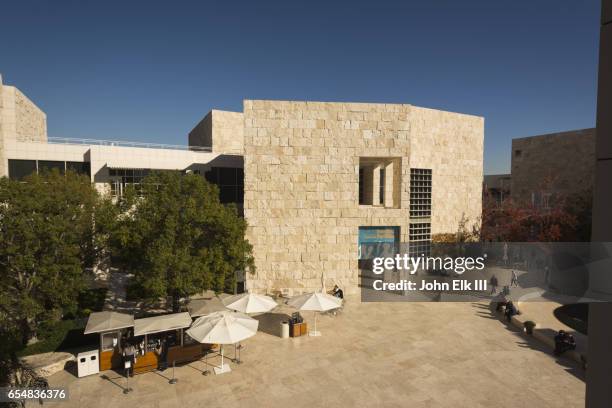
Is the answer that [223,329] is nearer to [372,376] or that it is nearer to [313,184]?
[372,376]

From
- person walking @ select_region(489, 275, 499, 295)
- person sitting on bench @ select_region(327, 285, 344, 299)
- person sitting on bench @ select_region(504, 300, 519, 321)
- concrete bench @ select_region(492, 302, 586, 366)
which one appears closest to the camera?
concrete bench @ select_region(492, 302, 586, 366)

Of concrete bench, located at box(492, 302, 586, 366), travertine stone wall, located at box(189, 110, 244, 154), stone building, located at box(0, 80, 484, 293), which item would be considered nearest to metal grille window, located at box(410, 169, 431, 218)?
stone building, located at box(0, 80, 484, 293)

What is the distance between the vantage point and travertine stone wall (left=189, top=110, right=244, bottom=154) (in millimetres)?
43438

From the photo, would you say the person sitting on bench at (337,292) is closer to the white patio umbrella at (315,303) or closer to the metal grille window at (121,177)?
the white patio umbrella at (315,303)

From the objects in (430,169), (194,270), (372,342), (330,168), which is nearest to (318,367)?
(372,342)

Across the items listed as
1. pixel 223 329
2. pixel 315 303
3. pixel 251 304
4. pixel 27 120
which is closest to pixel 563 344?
pixel 315 303

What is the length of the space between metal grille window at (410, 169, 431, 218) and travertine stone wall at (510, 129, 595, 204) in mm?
17322

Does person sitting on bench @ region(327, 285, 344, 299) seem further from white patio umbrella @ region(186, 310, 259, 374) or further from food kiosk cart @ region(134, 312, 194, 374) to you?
food kiosk cart @ region(134, 312, 194, 374)

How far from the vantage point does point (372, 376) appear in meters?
14.4

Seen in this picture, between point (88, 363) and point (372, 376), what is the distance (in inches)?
472

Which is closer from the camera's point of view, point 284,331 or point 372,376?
point 372,376

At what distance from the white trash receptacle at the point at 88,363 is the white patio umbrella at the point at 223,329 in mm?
4133

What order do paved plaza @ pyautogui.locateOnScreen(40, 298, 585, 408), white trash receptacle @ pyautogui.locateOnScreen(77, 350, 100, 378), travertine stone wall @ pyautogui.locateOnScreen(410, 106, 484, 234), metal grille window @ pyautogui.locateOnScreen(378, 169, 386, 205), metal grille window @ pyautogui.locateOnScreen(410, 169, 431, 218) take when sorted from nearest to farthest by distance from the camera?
paved plaza @ pyautogui.locateOnScreen(40, 298, 585, 408)
white trash receptacle @ pyautogui.locateOnScreen(77, 350, 100, 378)
metal grille window @ pyautogui.locateOnScreen(410, 169, 431, 218)
metal grille window @ pyautogui.locateOnScreen(378, 169, 386, 205)
travertine stone wall @ pyautogui.locateOnScreen(410, 106, 484, 234)

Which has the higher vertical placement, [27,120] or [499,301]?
[27,120]
